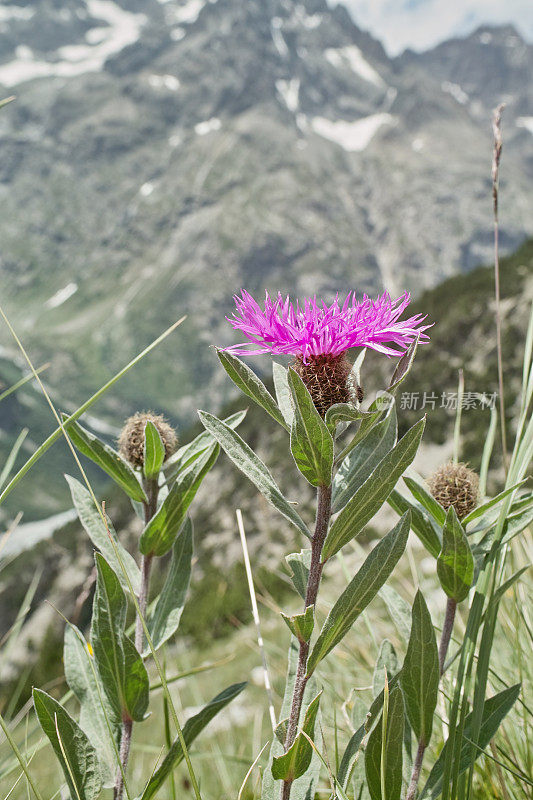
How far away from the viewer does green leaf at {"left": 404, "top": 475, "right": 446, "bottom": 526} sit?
1.18m

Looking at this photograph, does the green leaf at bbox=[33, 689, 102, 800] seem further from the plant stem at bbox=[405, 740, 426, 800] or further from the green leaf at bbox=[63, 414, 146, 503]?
the plant stem at bbox=[405, 740, 426, 800]

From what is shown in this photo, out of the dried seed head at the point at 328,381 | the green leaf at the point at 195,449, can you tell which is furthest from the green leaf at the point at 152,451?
the dried seed head at the point at 328,381

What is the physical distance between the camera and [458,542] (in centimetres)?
107

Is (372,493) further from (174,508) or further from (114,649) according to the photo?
(114,649)

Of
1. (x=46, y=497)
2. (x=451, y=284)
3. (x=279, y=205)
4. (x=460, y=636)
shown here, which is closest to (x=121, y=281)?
(x=279, y=205)

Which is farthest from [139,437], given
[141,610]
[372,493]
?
[372,493]

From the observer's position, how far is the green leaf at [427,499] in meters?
1.18

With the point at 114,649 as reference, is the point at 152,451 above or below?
above

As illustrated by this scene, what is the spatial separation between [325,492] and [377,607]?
5.96 metres

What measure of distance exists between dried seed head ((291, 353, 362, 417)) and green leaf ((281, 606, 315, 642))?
0.35 metres

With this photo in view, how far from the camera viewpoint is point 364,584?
3.18 feet

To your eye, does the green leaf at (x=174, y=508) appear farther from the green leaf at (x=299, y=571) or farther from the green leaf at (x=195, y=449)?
the green leaf at (x=299, y=571)

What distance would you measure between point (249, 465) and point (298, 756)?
0.52m

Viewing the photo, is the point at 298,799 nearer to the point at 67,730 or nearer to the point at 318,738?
the point at 318,738
